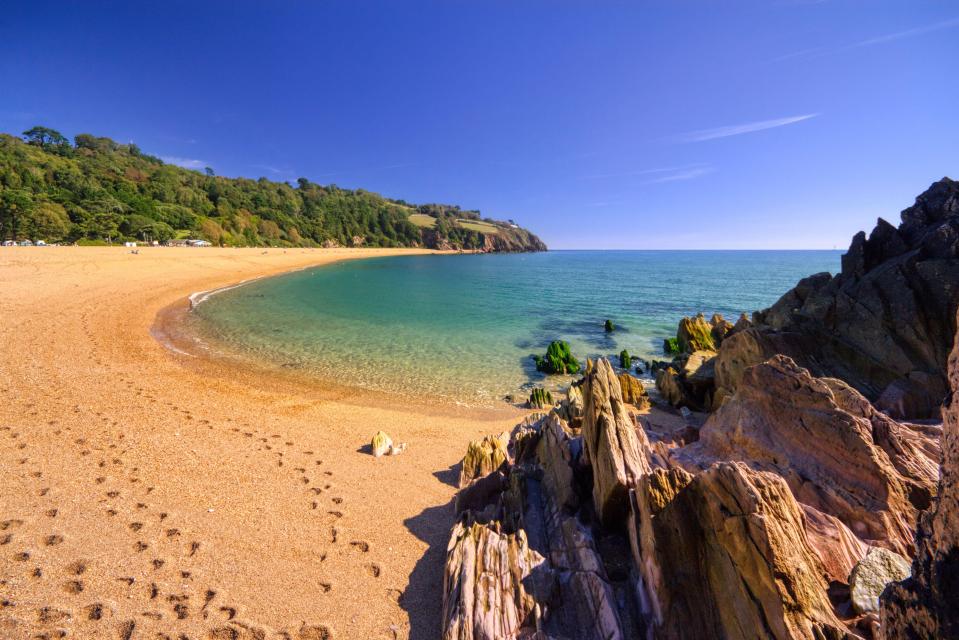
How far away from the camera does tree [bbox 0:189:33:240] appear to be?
60688 mm

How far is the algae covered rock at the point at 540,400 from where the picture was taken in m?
13.5

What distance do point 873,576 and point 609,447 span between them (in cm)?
274

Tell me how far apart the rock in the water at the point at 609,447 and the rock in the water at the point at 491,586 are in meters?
1.27

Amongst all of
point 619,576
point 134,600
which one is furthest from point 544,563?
point 134,600

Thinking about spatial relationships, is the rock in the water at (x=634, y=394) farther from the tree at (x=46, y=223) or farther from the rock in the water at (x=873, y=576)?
the tree at (x=46, y=223)

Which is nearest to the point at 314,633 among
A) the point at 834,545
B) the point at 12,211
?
the point at 834,545

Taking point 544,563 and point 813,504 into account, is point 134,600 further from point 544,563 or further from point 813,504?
point 813,504

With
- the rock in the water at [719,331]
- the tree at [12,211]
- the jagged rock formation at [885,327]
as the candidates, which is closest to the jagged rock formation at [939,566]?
the jagged rock formation at [885,327]

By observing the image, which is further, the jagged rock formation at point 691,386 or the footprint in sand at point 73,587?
the jagged rock formation at point 691,386

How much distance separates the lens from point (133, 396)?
11.1 metres

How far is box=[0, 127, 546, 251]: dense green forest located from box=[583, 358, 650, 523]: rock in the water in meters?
96.1

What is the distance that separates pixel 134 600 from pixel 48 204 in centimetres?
9975

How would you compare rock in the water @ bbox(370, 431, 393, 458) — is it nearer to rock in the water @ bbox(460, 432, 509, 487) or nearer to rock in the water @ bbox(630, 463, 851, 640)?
rock in the water @ bbox(460, 432, 509, 487)

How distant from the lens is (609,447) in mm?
5438
